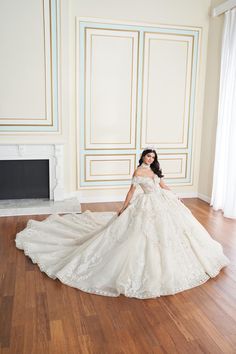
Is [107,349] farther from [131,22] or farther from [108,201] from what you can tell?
[131,22]

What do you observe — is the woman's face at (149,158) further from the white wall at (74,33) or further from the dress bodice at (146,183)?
the white wall at (74,33)

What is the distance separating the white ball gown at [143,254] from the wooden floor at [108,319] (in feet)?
0.31

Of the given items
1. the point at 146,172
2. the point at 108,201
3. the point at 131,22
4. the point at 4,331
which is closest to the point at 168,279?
the point at 146,172

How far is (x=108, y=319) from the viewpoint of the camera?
2.41m

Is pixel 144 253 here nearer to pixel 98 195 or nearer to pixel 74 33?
pixel 98 195

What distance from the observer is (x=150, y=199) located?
121 inches

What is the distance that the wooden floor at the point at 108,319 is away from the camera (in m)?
2.13

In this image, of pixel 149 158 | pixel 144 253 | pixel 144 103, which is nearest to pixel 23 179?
pixel 144 103

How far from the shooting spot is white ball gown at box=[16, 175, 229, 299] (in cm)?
272

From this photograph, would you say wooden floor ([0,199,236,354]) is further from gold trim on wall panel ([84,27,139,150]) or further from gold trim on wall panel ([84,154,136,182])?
gold trim on wall panel ([84,27,139,150])

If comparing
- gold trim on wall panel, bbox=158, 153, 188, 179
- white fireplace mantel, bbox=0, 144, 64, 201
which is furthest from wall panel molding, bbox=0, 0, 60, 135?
gold trim on wall panel, bbox=158, 153, 188, 179

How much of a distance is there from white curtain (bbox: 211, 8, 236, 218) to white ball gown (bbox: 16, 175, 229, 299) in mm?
1847

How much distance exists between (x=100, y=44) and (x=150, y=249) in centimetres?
351

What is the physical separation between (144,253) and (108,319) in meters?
0.62
